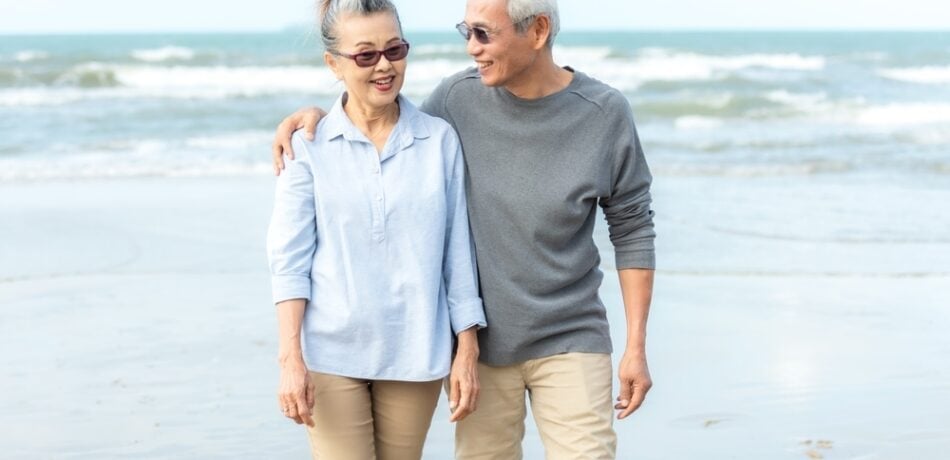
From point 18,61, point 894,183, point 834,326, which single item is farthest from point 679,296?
point 18,61

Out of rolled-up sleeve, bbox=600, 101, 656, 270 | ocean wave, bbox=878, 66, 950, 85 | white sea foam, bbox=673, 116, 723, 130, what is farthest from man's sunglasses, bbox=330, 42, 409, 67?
ocean wave, bbox=878, 66, 950, 85

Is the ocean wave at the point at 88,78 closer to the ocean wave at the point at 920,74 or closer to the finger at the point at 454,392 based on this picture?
the ocean wave at the point at 920,74

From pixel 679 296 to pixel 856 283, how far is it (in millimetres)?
1246

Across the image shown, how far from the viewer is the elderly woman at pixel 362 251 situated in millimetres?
2824

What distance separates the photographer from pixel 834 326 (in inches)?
260

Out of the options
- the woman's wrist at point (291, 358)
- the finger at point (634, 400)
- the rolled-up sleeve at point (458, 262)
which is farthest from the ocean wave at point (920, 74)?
the woman's wrist at point (291, 358)

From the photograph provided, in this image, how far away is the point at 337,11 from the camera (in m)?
2.86

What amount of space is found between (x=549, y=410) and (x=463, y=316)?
0.38 meters

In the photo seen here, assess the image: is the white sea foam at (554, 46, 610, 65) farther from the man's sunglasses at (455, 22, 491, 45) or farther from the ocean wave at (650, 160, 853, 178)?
the man's sunglasses at (455, 22, 491, 45)

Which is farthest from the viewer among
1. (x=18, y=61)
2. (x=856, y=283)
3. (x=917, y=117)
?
(x=18, y=61)

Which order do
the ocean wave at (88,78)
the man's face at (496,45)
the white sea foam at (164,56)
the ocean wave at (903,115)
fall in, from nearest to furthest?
the man's face at (496,45)
the ocean wave at (903,115)
the ocean wave at (88,78)
the white sea foam at (164,56)

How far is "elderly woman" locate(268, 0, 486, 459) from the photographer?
2824mm

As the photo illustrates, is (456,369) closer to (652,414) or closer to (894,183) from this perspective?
(652,414)

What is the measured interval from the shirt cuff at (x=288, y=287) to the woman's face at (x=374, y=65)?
435mm
